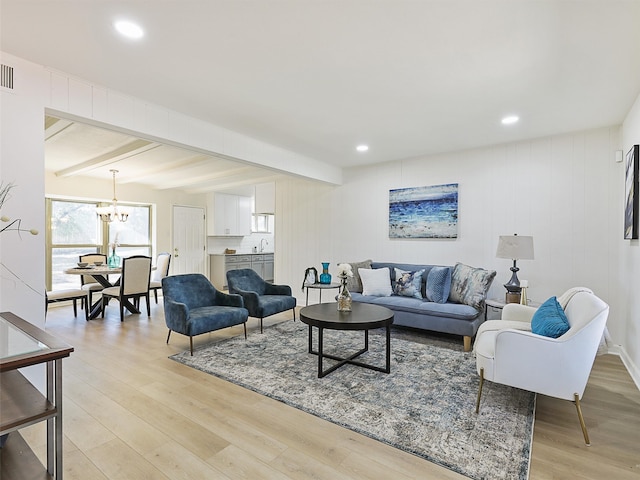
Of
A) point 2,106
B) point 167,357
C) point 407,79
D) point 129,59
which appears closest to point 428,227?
point 407,79

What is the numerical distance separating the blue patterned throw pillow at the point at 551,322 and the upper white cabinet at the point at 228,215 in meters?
7.32

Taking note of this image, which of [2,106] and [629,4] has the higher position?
[629,4]

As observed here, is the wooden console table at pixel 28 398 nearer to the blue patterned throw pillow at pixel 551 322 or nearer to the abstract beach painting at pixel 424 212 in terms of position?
the blue patterned throw pillow at pixel 551 322

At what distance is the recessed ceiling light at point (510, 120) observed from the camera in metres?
3.47

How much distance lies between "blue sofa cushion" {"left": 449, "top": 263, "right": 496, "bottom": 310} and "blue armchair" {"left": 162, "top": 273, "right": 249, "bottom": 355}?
262cm

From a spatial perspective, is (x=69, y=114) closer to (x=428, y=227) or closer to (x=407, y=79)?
(x=407, y=79)

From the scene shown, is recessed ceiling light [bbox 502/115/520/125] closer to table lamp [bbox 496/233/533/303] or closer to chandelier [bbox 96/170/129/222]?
table lamp [bbox 496/233/533/303]

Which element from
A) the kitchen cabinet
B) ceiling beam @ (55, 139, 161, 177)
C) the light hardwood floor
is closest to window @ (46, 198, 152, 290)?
ceiling beam @ (55, 139, 161, 177)

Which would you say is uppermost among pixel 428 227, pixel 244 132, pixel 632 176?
pixel 244 132

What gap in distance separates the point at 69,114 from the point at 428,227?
4373 mm

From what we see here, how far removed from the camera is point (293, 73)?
257 cm

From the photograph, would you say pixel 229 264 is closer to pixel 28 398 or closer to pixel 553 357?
pixel 28 398

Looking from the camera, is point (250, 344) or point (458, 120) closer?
point (458, 120)

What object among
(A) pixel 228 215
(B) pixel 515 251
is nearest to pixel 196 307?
(B) pixel 515 251
